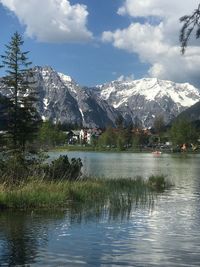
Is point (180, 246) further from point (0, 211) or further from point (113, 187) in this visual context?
point (113, 187)

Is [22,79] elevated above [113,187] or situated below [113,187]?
above

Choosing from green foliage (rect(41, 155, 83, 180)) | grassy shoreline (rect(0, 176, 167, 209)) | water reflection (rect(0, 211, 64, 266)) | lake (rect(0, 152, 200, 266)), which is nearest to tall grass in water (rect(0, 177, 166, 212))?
grassy shoreline (rect(0, 176, 167, 209))

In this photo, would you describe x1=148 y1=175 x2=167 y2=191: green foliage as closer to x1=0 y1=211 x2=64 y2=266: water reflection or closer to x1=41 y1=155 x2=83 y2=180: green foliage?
x1=41 y1=155 x2=83 y2=180: green foliage

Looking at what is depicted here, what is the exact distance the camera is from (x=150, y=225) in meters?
22.2

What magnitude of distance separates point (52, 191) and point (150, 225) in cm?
689

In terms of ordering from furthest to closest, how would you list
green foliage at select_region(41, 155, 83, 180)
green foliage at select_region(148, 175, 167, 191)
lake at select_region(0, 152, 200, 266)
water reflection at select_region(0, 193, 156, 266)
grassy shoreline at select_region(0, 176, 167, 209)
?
1. green foliage at select_region(148, 175, 167, 191)
2. green foliage at select_region(41, 155, 83, 180)
3. grassy shoreline at select_region(0, 176, 167, 209)
4. water reflection at select_region(0, 193, 156, 266)
5. lake at select_region(0, 152, 200, 266)

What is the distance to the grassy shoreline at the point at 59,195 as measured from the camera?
25.2 meters

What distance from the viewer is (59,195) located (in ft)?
89.3

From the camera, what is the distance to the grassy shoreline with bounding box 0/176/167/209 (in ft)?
82.7

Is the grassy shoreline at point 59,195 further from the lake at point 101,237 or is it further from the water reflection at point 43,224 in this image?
the lake at point 101,237

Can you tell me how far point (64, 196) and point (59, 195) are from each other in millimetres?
402

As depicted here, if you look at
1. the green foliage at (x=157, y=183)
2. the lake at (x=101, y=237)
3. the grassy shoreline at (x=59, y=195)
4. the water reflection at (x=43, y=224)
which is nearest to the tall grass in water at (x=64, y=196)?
the grassy shoreline at (x=59, y=195)

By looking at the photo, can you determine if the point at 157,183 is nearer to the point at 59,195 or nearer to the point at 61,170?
the point at 61,170

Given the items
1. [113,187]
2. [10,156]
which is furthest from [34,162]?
[113,187]
